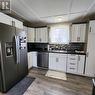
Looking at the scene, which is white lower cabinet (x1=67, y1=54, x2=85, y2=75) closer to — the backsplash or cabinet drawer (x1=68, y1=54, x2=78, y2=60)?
cabinet drawer (x1=68, y1=54, x2=78, y2=60)

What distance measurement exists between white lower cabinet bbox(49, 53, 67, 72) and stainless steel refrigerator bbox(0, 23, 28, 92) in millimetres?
1555

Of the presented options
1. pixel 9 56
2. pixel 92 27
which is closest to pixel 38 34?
pixel 9 56

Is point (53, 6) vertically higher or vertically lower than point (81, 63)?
higher

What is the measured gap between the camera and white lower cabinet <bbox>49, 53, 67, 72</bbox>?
3.28 metres

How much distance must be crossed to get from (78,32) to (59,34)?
972mm

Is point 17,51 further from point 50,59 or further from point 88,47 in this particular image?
point 88,47

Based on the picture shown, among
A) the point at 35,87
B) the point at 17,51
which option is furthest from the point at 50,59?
the point at 17,51

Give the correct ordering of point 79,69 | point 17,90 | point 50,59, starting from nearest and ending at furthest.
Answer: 1. point 17,90
2. point 79,69
3. point 50,59

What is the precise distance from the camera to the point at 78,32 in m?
3.19

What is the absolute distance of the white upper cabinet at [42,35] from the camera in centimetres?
382

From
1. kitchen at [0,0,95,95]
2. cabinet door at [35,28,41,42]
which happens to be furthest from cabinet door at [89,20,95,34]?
cabinet door at [35,28,41,42]

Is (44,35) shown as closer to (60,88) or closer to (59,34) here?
(59,34)

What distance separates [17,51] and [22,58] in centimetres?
45

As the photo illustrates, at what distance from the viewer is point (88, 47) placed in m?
2.75
